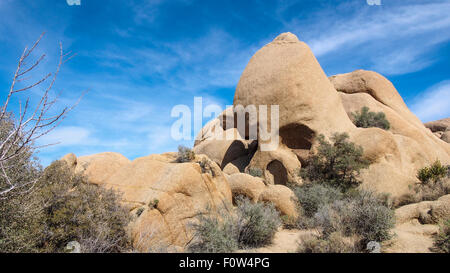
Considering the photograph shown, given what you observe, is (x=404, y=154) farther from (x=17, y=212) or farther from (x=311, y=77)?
(x=17, y=212)

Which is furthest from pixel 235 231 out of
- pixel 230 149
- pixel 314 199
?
pixel 230 149

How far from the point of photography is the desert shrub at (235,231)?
245 inches

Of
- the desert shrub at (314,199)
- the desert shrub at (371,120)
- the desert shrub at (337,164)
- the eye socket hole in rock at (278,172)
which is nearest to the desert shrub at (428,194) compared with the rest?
the desert shrub at (337,164)

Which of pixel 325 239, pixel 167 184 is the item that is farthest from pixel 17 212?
pixel 325 239

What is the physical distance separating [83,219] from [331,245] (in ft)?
17.0

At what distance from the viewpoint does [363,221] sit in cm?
650

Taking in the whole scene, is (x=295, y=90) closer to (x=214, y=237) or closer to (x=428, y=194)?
(x=428, y=194)

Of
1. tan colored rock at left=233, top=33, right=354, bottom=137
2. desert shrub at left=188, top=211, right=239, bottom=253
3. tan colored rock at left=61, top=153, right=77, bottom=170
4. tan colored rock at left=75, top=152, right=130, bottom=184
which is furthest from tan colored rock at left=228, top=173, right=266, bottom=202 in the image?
tan colored rock at left=61, top=153, right=77, bottom=170

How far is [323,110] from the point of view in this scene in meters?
15.7

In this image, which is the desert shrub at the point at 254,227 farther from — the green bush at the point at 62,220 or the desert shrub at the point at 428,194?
the desert shrub at the point at 428,194

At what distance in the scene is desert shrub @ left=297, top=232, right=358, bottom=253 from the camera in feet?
18.9

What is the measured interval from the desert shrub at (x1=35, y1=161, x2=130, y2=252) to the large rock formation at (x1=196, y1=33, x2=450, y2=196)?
10.0 metres

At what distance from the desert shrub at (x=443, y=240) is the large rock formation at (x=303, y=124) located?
7.16 meters
